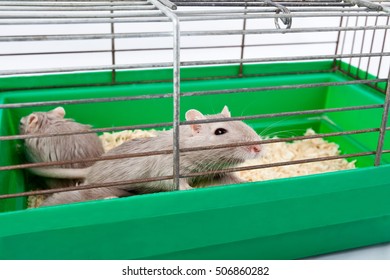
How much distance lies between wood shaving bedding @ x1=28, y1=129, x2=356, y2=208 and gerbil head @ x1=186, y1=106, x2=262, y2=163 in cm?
50

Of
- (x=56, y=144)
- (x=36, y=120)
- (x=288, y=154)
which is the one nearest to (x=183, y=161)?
(x=56, y=144)

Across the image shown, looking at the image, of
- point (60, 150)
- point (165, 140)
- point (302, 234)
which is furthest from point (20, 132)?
point (302, 234)

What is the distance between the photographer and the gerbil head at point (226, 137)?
1.69 metres

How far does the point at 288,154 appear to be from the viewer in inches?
95.0

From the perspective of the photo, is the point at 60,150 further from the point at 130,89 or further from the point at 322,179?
Result: the point at 322,179

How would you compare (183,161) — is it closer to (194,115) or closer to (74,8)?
(194,115)

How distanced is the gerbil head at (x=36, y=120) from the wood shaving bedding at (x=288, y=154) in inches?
13.4

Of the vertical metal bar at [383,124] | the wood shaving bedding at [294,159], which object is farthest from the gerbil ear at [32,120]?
the vertical metal bar at [383,124]

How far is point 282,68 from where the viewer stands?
8.98 feet

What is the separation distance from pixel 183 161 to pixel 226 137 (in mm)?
176

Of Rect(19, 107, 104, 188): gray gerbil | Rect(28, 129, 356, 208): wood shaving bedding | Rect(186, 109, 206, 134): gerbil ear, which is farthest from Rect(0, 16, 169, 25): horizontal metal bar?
Rect(28, 129, 356, 208): wood shaving bedding

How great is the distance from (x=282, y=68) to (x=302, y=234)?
51.3 inches

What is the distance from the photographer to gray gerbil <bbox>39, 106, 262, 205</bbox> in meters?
1.72

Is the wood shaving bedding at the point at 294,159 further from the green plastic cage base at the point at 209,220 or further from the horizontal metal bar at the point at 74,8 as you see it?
the horizontal metal bar at the point at 74,8
